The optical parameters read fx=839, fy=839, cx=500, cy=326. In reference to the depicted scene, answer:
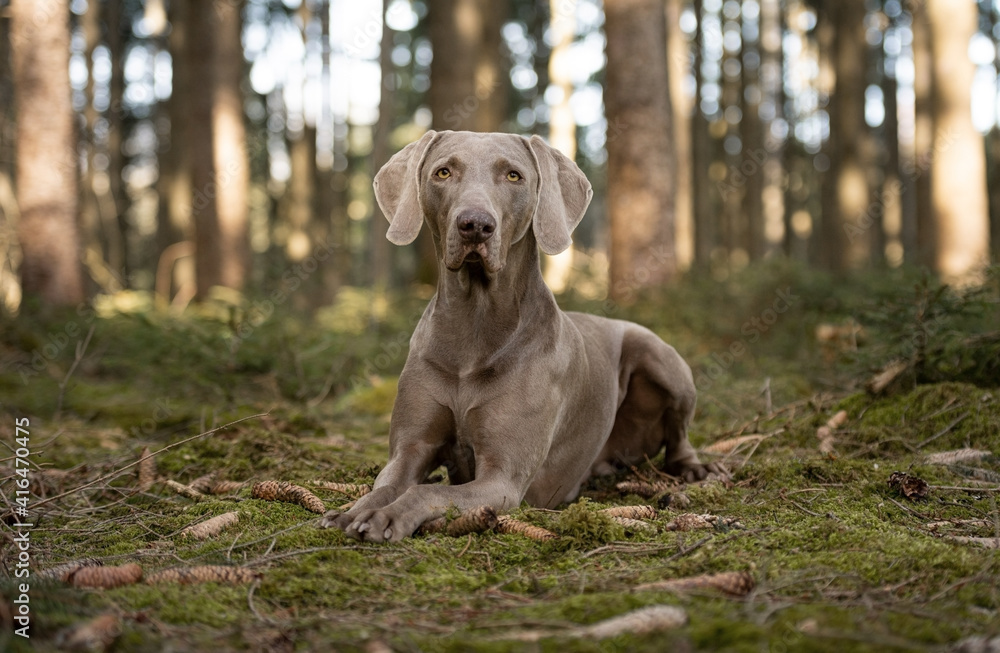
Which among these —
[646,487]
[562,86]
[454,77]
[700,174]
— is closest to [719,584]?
[646,487]

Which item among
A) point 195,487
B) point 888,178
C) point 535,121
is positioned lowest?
point 195,487

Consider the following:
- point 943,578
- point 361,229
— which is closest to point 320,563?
point 943,578

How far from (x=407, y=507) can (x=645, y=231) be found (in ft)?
23.0

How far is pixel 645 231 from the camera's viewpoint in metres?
9.69

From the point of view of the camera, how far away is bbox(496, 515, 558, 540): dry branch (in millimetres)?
3172

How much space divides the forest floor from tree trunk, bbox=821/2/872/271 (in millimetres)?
7551

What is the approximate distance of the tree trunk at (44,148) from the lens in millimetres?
9477

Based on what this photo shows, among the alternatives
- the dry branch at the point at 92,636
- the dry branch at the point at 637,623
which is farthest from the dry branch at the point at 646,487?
the dry branch at the point at 92,636

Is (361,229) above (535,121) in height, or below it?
below

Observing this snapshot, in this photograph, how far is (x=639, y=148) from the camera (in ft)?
31.7

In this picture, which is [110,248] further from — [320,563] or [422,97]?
[320,563]

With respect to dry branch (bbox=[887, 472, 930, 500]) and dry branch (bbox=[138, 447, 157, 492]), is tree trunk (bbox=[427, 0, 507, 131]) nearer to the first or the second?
dry branch (bbox=[138, 447, 157, 492])

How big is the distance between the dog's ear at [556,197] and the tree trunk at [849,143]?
11304mm

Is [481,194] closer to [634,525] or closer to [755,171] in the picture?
[634,525]
